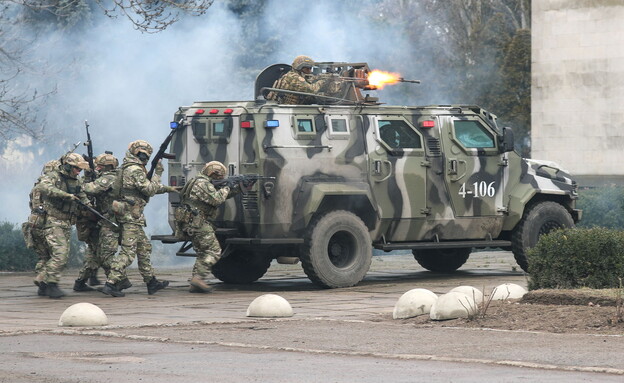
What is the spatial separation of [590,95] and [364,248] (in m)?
16.4

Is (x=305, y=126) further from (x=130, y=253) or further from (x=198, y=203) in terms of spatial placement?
(x=130, y=253)

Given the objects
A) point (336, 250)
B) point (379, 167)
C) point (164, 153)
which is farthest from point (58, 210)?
point (379, 167)

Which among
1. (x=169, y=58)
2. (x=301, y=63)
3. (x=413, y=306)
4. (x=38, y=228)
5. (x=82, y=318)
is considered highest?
(x=169, y=58)

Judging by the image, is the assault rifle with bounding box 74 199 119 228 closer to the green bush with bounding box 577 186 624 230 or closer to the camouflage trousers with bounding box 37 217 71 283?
the camouflage trousers with bounding box 37 217 71 283

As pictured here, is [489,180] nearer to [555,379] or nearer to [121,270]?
[121,270]

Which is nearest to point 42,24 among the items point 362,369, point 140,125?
point 140,125

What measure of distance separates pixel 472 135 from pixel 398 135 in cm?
119

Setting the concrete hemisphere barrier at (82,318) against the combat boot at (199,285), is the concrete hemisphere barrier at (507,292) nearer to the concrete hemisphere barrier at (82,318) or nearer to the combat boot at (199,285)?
the concrete hemisphere barrier at (82,318)

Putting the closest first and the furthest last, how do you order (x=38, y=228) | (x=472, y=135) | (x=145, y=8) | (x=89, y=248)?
(x=38, y=228) → (x=89, y=248) → (x=472, y=135) → (x=145, y=8)

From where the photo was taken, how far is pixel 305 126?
1645 cm

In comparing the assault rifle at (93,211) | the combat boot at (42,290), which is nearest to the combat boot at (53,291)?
the combat boot at (42,290)

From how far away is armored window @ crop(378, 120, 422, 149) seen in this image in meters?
17.1

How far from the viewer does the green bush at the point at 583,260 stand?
43.0 feet

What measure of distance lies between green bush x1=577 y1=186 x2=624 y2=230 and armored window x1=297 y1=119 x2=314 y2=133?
9.61 m
